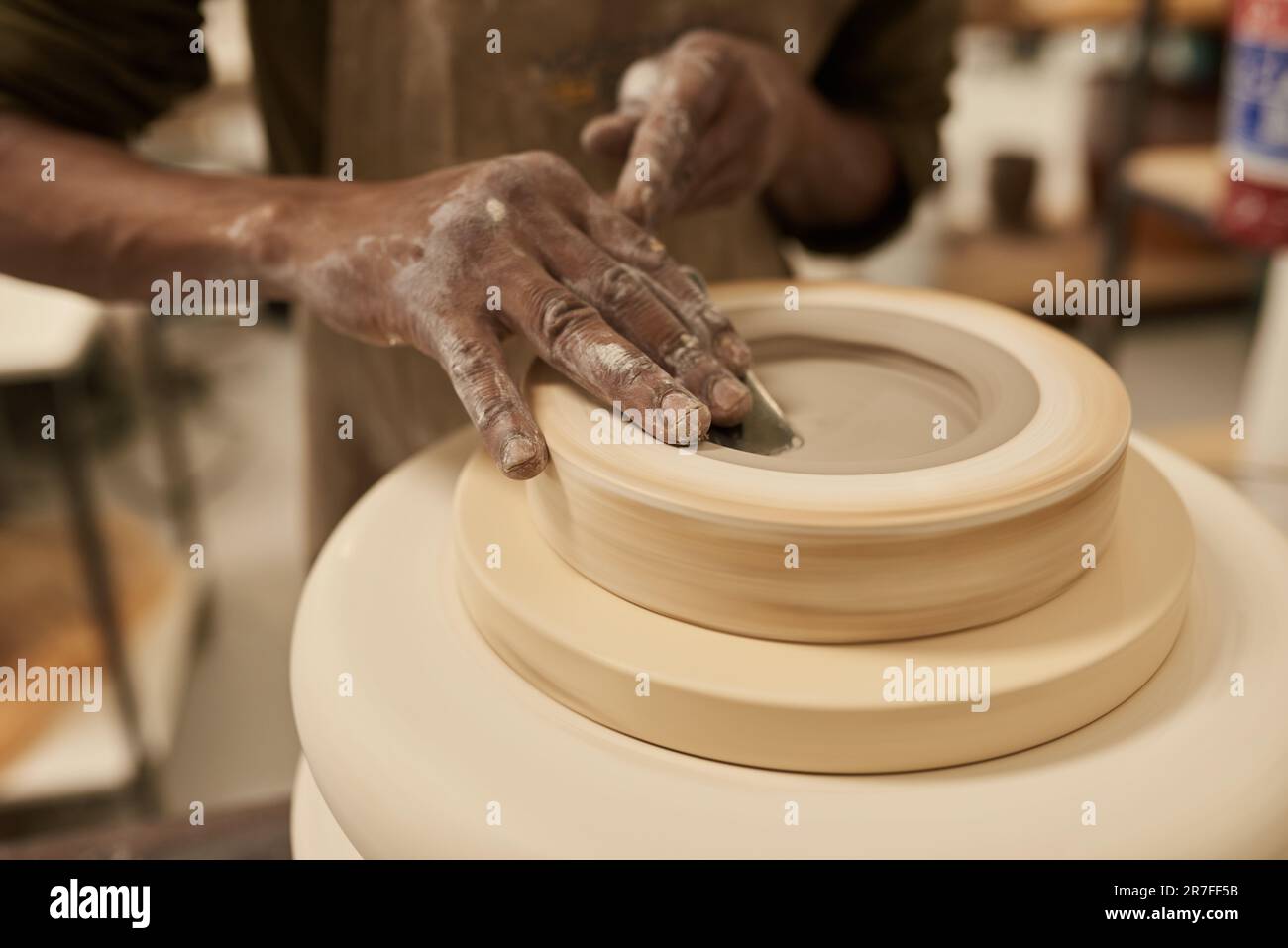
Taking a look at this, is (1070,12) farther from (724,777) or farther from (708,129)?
(724,777)

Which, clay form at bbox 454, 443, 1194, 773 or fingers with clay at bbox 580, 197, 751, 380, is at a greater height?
fingers with clay at bbox 580, 197, 751, 380

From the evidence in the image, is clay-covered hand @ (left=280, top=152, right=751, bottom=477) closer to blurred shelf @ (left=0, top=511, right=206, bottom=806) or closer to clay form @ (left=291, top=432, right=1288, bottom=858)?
clay form @ (left=291, top=432, right=1288, bottom=858)

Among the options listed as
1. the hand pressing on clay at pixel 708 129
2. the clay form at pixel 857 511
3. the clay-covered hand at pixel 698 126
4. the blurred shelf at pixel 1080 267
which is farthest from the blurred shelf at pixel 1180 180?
the clay form at pixel 857 511

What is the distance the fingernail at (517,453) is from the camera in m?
0.71

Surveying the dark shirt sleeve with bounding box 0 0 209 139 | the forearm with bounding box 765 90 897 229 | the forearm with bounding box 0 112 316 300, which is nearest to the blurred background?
the forearm with bounding box 765 90 897 229

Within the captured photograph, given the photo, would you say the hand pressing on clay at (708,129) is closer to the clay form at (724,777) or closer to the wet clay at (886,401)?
the wet clay at (886,401)

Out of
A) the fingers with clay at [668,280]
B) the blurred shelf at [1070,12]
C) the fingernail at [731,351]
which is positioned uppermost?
the blurred shelf at [1070,12]

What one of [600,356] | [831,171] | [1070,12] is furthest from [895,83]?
[1070,12]

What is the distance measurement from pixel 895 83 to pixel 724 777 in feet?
3.43

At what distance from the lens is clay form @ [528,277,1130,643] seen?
0.64m

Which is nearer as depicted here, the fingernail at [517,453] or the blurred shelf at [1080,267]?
the fingernail at [517,453]

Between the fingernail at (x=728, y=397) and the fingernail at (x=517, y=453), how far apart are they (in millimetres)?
131

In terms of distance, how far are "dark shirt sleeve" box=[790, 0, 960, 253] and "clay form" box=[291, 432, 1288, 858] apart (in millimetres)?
787
